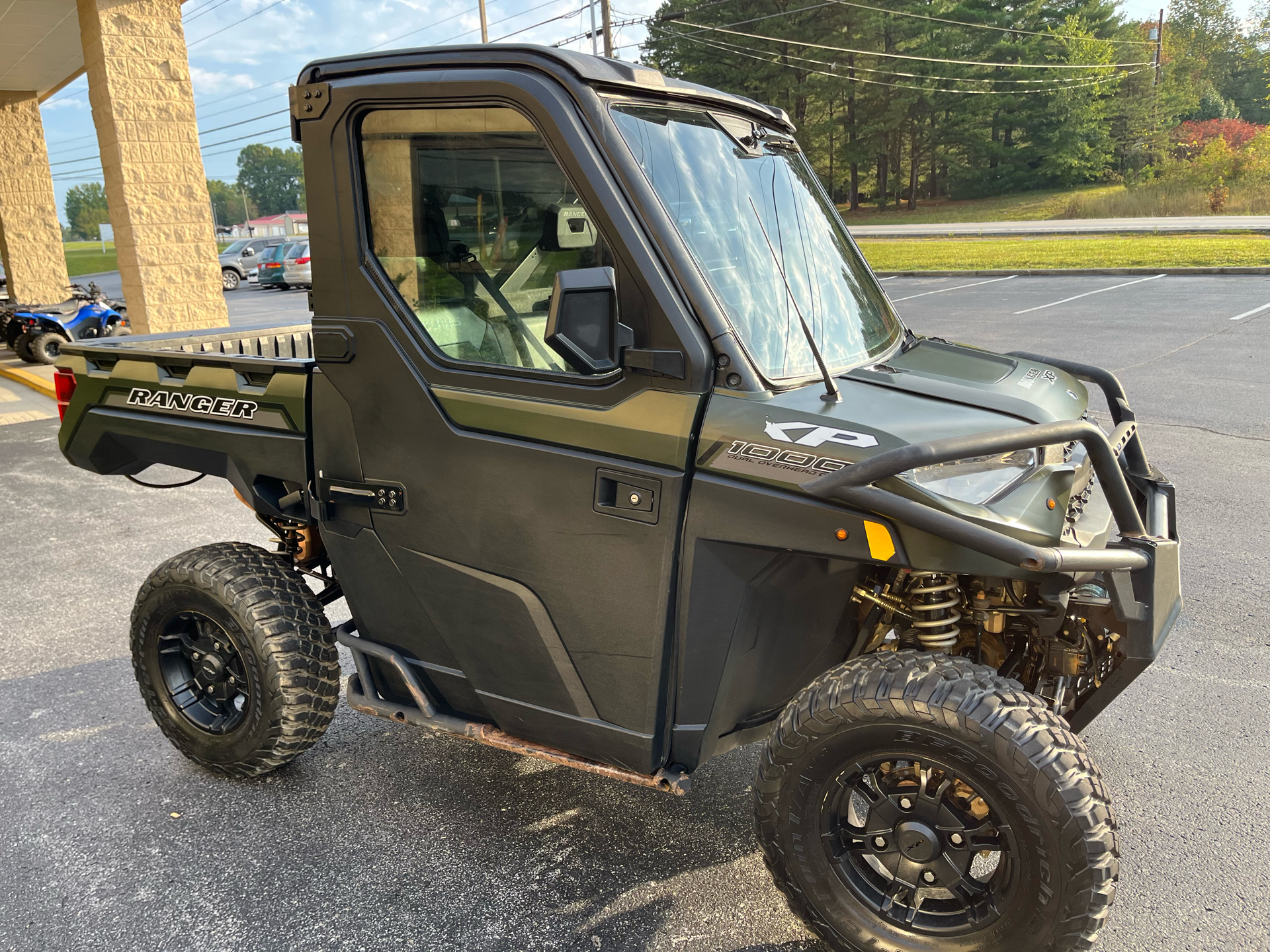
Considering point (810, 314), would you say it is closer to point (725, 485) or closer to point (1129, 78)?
point (725, 485)

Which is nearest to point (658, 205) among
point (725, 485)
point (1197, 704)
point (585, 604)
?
point (725, 485)

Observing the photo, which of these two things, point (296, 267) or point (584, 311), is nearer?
point (584, 311)

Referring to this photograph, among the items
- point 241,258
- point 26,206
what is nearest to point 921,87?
point 241,258

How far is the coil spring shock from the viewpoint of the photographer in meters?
2.55

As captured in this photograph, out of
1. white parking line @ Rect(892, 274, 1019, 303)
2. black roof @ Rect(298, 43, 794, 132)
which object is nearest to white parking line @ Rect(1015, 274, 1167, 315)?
white parking line @ Rect(892, 274, 1019, 303)

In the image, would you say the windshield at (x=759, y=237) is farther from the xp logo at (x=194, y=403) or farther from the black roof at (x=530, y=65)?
Answer: the xp logo at (x=194, y=403)

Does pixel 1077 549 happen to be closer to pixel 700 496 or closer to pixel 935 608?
pixel 935 608

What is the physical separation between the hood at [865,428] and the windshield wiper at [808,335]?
3 centimetres

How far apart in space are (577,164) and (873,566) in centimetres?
140

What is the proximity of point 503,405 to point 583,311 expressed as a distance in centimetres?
49

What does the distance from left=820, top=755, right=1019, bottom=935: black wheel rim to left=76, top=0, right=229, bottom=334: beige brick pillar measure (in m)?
11.1

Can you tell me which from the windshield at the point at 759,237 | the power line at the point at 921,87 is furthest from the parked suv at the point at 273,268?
the windshield at the point at 759,237

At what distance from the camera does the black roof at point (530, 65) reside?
2443 mm

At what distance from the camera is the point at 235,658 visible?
3.48m
